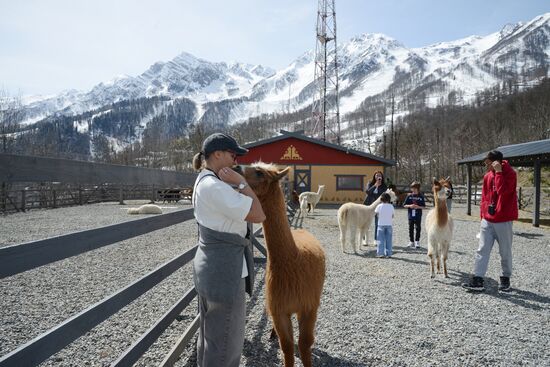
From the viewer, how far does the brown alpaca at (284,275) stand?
2605 mm

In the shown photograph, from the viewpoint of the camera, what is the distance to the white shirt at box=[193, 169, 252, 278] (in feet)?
6.14

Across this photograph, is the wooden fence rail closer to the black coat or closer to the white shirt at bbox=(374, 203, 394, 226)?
the white shirt at bbox=(374, 203, 394, 226)

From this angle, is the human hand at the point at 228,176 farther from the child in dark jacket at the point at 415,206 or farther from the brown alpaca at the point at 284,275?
the child in dark jacket at the point at 415,206

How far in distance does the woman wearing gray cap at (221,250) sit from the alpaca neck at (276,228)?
20.9 inches

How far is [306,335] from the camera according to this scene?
2.88 meters

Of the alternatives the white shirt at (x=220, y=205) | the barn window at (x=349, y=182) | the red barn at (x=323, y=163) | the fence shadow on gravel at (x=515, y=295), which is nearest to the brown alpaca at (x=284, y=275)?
the white shirt at (x=220, y=205)

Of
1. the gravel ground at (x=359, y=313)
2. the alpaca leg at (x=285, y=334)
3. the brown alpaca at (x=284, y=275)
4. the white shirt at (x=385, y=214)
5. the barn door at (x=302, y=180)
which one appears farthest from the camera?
the barn door at (x=302, y=180)

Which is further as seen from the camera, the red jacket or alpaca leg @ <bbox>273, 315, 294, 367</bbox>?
the red jacket

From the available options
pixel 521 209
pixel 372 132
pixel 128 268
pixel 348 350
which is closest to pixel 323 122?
pixel 521 209

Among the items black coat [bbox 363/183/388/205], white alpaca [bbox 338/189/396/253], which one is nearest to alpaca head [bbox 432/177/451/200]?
white alpaca [bbox 338/189/396/253]

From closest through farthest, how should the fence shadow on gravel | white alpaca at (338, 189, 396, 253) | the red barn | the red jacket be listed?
the fence shadow on gravel → the red jacket → white alpaca at (338, 189, 396, 253) → the red barn

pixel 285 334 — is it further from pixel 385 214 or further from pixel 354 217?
pixel 354 217

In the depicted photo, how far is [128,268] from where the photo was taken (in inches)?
269

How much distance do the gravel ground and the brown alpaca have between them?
2.17ft
